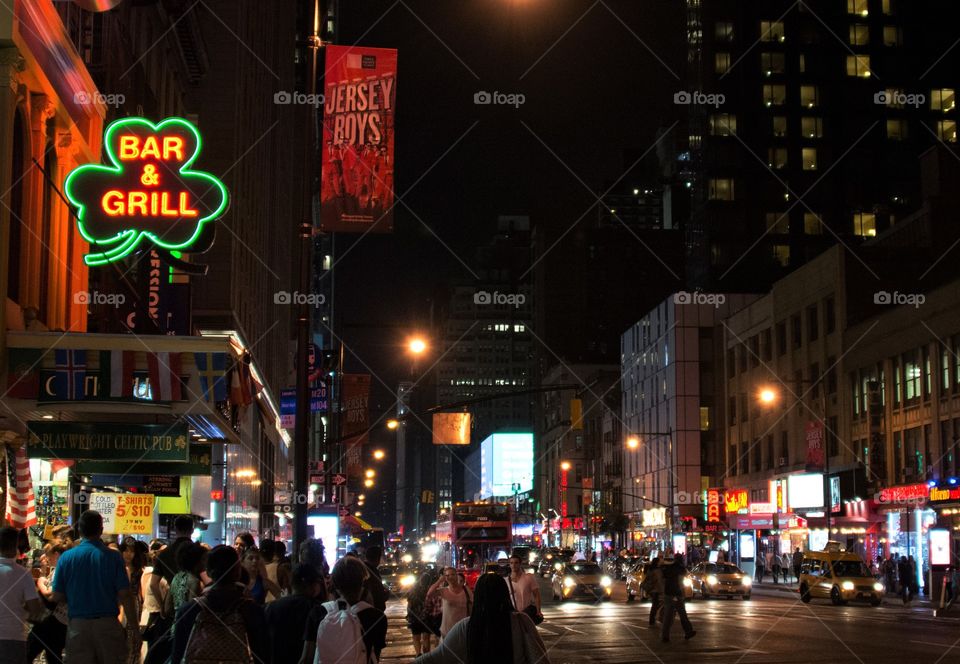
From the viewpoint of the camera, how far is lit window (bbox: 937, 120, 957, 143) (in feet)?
362

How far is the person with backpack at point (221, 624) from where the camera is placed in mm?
8672

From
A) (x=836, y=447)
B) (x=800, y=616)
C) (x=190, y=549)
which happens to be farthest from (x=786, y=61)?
(x=190, y=549)

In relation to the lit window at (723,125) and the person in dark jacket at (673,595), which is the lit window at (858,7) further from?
the person in dark jacket at (673,595)

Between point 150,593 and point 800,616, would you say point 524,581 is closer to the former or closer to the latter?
point 150,593

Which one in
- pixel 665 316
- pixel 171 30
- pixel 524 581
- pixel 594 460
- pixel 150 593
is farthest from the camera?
pixel 594 460

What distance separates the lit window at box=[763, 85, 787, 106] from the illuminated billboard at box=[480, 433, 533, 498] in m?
49.6

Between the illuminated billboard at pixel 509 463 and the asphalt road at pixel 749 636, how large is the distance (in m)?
96.4

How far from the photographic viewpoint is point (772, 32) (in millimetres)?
108125

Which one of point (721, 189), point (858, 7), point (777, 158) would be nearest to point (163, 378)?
point (721, 189)

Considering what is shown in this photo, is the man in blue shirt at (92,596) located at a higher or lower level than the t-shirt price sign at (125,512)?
lower

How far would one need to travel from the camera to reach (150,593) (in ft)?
50.0

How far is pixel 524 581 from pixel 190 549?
353 inches

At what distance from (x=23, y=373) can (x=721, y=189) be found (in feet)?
316

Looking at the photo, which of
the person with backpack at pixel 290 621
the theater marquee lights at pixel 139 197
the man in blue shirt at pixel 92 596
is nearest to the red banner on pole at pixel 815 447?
the theater marquee lights at pixel 139 197
